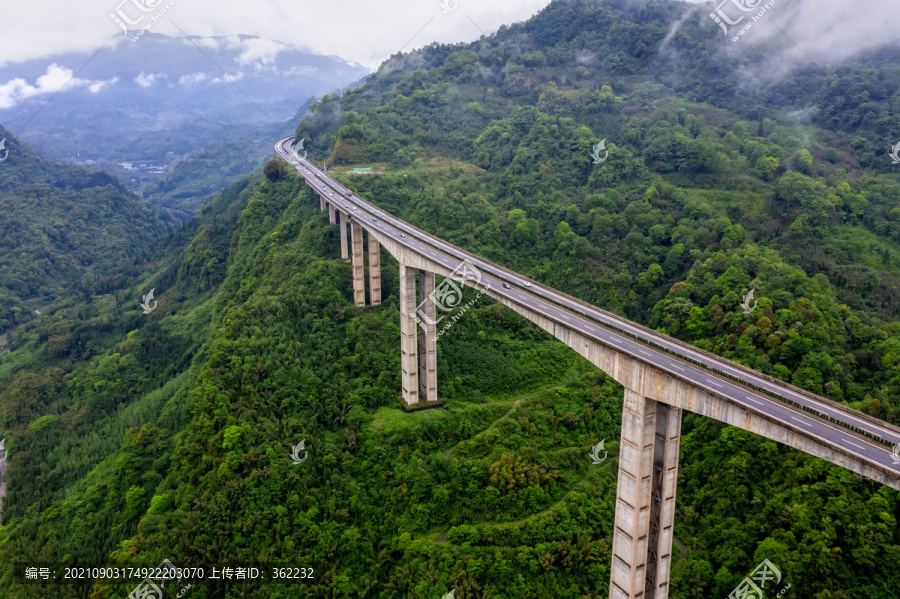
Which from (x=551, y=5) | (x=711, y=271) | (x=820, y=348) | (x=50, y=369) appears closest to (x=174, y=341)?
(x=50, y=369)

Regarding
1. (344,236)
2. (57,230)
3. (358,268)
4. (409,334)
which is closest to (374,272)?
(358,268)

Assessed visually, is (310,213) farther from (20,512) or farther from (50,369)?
(20,512)

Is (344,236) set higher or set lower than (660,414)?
higher

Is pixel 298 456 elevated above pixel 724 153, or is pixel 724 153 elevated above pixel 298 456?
pixel 724 153

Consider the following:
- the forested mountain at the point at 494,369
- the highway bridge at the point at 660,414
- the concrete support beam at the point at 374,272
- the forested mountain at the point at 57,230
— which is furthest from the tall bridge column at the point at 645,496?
the forested mountain at the point at 57,230

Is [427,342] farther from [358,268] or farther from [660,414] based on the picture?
[660,414]

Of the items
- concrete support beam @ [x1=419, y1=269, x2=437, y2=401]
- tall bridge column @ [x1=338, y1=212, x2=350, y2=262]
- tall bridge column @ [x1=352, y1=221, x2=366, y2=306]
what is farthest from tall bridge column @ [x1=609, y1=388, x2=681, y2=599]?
tall bridge column @ [x1=338, y1=212, x2=350, y2=262]

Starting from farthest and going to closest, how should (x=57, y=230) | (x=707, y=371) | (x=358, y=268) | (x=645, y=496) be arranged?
(x=57, y=230)
(x=358, y=268)
(x=707, y=371)
(x=645, y=496)
